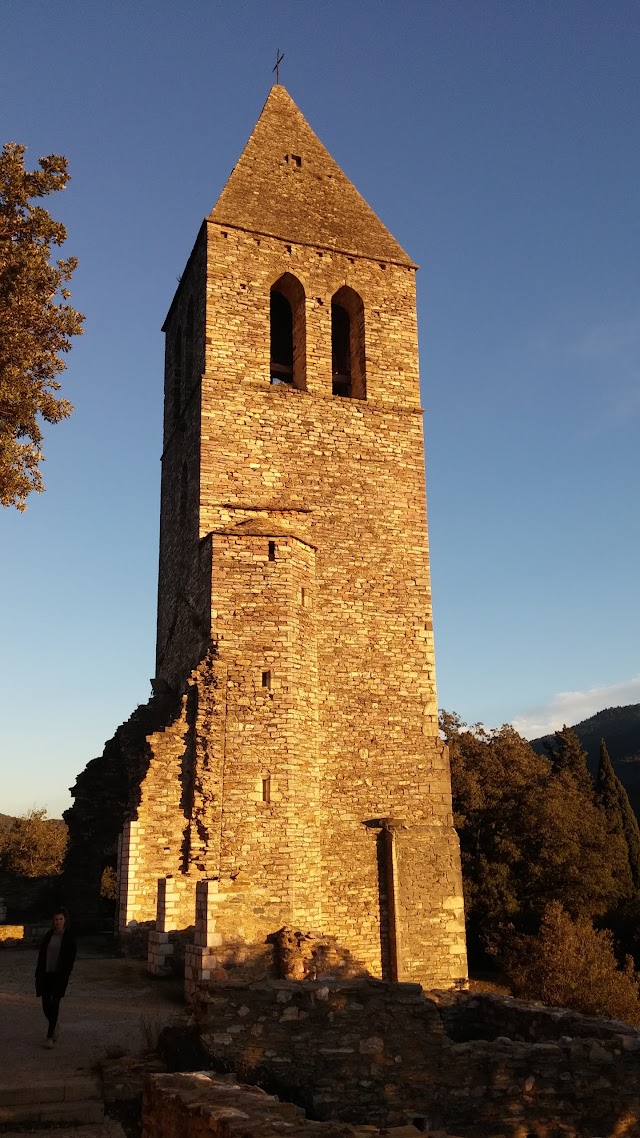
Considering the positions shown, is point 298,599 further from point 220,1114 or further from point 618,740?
point 618,740

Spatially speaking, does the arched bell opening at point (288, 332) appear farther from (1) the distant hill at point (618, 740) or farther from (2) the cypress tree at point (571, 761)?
(1) the distant hill at point (618, 740)

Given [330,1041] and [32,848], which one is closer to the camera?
[330,1041]

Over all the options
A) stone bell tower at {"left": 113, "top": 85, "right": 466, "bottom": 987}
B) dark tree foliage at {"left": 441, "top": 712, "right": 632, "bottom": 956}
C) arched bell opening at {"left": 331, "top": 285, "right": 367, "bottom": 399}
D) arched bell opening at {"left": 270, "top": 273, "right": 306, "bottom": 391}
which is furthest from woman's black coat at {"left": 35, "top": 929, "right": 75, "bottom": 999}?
dark tree foliage at {"left": 441, "top": 712, "right": 632, "bottom": 956}

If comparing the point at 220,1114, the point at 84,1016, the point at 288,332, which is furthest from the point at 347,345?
the point at 220,1114

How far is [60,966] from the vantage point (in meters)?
9.12

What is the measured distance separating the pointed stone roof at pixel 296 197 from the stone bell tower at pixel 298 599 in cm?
6

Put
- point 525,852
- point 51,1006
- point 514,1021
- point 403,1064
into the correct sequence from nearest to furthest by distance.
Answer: point 51,1006
point 403,1064
point 514,1021
point 525,852

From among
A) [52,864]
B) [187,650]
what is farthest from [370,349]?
[52,864]

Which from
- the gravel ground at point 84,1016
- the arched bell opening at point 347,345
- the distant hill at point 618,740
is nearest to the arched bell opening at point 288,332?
Result: the arched bell opening at point 347,345

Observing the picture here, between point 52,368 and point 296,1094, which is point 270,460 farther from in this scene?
point 296,1094

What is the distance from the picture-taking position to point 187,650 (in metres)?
17.5

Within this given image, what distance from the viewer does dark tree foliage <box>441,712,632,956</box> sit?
2634cm

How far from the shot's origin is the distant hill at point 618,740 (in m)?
72.2

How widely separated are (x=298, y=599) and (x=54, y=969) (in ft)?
27.7
